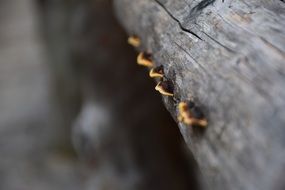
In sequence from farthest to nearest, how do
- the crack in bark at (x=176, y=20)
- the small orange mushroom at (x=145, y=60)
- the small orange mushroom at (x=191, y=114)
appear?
the small orange mushroom at (x=145, y=60) < the crack in bark at (x=176, y=20) < the small orange mushroom at (x=191, y=114)

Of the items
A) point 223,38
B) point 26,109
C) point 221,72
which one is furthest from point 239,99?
point 26,109

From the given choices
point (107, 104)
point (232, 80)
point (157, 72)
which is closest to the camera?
point (232, 80)

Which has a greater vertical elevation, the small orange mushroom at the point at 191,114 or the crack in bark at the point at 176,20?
the crack in bark at the point at 176,20

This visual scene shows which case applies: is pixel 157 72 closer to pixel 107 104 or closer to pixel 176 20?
pixel 176 20

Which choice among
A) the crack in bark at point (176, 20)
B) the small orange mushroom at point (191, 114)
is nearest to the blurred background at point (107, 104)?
the crack in bark at point (176, 20)

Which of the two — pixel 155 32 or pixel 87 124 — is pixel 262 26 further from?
pixel 87 124

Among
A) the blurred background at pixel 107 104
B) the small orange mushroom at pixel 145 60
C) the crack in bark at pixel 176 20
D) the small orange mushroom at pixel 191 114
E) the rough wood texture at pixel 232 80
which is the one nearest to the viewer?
the rough wood texture at pixel 232 80

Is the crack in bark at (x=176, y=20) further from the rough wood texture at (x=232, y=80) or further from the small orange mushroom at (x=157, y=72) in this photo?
the small orange mushroom at (x=157, y=72)

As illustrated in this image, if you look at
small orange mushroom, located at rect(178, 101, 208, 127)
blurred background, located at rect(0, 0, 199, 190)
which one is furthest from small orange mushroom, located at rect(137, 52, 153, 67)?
blurred background, located at rect(0, 0, 199, 190)

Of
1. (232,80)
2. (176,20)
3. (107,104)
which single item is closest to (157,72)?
(176,20)
